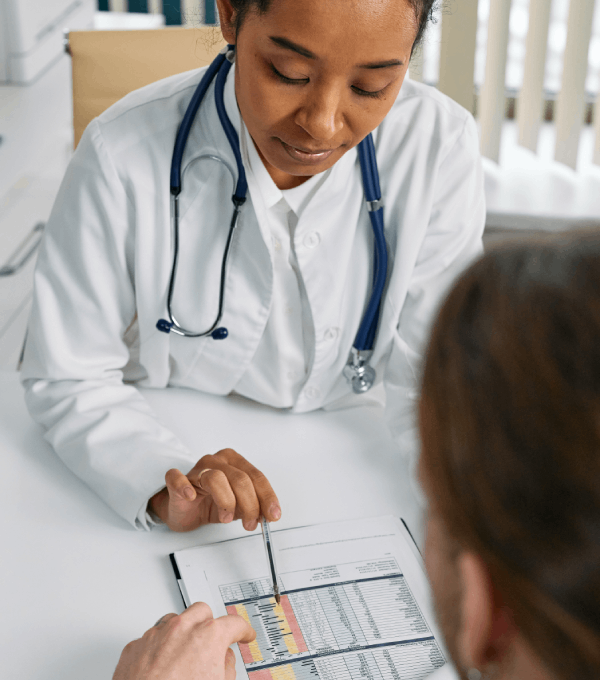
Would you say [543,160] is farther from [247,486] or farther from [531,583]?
[531,583]

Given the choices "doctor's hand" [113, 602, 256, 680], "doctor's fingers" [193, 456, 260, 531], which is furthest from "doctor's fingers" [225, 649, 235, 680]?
"doctor's fingers" [193, 456, 260, 531]

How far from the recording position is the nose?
0.82 metres

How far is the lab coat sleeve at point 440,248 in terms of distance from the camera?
1069 millimetres

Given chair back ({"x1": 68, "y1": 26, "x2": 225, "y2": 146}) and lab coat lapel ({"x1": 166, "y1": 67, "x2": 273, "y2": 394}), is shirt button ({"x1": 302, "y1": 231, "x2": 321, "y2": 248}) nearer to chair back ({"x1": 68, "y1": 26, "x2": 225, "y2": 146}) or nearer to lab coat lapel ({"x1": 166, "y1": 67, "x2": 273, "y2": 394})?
lab coat lapel ({"x1": 166, "y1": 67, "x2": 273, "y2": 394})

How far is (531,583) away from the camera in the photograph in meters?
0.36

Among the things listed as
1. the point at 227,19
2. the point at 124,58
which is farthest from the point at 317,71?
the point at 124,58

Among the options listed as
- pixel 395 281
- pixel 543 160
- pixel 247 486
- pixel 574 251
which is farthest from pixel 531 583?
pixel 543 160

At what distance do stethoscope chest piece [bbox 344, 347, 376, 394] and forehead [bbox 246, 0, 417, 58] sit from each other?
1.40ft

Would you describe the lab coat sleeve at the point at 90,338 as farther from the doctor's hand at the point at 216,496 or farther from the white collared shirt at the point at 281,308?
the white collared shirt at the point at 281,308

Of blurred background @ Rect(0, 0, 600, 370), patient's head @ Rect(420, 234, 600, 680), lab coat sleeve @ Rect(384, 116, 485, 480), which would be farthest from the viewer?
blurred background @ Rect(0, 0, 600, 370)

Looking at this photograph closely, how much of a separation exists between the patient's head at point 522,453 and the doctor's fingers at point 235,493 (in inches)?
18.2

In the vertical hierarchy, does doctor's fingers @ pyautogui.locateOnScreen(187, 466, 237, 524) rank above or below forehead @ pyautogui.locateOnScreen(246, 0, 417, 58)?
below

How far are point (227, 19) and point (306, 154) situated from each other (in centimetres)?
18

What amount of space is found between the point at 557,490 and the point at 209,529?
623 millimetres
